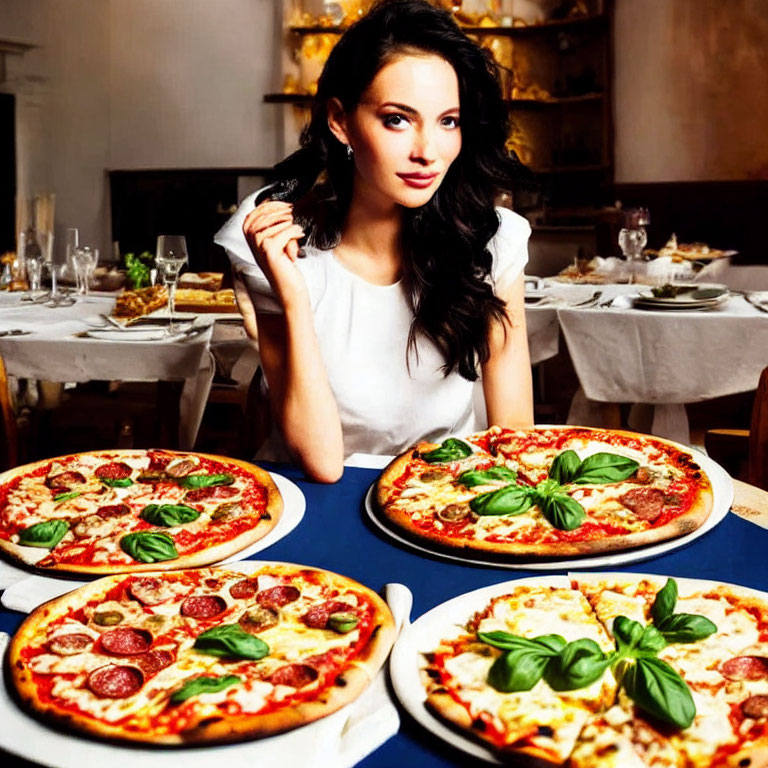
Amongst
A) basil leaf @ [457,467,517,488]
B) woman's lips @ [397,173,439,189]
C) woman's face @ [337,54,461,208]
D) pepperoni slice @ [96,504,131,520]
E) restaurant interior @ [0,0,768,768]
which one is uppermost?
restaurant interior @ [0,0,768,768]

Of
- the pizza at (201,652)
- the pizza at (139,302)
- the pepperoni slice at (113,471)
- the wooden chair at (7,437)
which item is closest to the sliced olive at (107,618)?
the pizza at (201,652)

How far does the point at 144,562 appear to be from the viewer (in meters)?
1.13

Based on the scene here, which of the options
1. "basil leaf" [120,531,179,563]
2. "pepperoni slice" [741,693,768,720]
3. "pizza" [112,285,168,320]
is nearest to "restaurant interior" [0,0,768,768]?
"pizza" [112,285,168,320]

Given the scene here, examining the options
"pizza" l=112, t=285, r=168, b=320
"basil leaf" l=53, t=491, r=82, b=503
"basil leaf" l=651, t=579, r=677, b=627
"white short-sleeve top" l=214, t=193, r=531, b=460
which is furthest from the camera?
"pizza" l=112, t=285, r=168, b=320

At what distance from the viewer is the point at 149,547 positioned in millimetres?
1141

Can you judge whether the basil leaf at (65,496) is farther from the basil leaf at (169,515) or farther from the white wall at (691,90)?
the white wall at (691,90)

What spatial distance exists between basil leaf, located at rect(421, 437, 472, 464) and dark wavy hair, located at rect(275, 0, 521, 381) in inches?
21.9

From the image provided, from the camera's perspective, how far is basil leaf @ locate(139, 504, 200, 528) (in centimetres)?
125

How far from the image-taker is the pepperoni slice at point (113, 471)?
4.78 feet

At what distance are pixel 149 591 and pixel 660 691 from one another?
52cm

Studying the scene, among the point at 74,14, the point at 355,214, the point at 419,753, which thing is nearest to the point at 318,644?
A: the point at 419,753

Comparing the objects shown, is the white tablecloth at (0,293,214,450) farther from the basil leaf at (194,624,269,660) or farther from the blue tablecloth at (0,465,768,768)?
the basil leaf at (194,624,269,660)

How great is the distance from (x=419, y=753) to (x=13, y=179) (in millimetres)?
8444

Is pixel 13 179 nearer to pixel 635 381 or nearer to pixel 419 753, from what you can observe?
pixel 635 381
